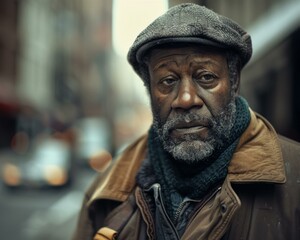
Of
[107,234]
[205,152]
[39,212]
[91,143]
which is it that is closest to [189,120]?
[205,152]

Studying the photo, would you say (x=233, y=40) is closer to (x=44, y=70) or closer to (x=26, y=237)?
(x=26, y=237)

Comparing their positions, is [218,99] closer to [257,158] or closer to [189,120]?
[189,120]

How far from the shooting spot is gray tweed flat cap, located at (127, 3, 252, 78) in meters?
2.48

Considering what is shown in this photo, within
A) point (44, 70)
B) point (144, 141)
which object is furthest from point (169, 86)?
point (44, 70)

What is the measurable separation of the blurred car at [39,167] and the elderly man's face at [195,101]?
13248 mm

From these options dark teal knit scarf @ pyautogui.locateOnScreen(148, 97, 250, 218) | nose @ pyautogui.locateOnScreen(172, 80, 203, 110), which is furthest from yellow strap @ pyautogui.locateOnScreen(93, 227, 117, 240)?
nose @ pyautogui.locateOnScreen(172, 80, 203, 110)

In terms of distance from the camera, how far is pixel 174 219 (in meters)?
2.64

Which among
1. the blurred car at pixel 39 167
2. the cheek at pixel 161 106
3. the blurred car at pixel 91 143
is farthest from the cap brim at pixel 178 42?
the blurred car at pixel 91 143

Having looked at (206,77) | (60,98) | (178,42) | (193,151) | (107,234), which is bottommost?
(60,98)

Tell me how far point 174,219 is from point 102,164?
890 inches

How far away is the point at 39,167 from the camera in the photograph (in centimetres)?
1561

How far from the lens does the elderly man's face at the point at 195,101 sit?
8.43 feet

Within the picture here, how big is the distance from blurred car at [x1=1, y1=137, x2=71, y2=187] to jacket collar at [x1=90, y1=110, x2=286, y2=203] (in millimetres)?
12770

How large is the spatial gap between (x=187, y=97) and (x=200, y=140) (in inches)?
9.0
